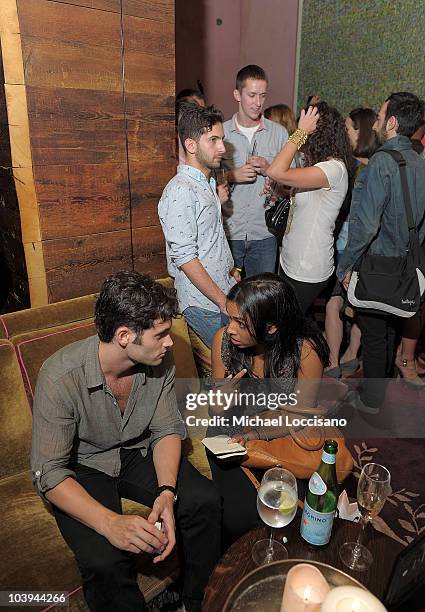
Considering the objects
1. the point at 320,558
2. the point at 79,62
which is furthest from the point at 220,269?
the point at 320,558

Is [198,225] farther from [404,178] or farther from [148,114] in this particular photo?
[404,178]

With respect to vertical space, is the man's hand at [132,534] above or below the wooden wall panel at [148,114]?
below

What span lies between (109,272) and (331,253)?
46.9 inches

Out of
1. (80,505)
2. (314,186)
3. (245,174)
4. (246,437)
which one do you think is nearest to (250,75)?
(245,174)

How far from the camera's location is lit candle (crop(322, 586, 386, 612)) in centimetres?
89

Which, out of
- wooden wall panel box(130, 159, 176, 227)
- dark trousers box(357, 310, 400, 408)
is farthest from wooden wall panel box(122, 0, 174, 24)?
dark trousers box(357, 310, 400, 408)

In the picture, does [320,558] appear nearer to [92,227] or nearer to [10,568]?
[10,568]

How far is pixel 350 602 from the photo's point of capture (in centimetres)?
90

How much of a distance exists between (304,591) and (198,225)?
5.10ft

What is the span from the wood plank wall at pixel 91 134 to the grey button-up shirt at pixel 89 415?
0.70 m

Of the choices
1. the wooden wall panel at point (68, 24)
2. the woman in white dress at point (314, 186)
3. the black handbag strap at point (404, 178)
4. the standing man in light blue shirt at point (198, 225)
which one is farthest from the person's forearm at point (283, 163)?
the wooden wall panel at point (68, 24)

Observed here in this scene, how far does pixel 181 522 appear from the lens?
156 centimetres

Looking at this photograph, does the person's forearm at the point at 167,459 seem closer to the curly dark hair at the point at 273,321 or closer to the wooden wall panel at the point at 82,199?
the curly dark hair at the point at 273,321

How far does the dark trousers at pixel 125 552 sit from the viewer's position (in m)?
1.35
